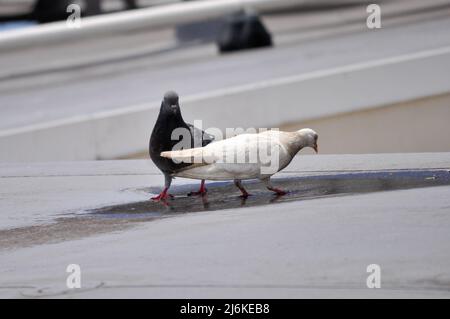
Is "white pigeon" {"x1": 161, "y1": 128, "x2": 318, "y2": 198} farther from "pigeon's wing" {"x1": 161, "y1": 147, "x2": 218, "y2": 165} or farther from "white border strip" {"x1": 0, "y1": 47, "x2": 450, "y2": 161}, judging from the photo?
"white border strip" {"x1": 0, "y1": 47, "x2": 450, "y2": 161}

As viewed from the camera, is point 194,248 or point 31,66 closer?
point 194,248

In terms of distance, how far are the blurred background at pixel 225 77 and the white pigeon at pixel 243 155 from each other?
11.5ft

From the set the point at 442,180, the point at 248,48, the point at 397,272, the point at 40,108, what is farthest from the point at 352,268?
the point at 248,48

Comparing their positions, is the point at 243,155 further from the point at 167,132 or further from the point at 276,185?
the point at 276,185

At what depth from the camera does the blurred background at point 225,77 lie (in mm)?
9492

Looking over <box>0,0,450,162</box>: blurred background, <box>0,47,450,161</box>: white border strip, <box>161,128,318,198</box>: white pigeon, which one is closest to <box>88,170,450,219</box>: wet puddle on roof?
<box>161,128,318,198</box>: white pigeon

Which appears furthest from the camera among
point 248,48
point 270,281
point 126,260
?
point 248,48

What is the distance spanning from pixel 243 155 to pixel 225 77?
5.81 meters

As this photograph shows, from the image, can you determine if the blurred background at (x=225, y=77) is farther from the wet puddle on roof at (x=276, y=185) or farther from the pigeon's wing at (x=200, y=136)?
Answer: the pigeon's wing at (x=200, y=136)

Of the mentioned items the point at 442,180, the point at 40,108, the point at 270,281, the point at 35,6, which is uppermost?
the point at 35,6

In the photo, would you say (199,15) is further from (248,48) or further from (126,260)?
(126,260)

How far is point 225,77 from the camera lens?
11531 millimetres

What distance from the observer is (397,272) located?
15.6 ft

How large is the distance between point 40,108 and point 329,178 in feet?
16.2
